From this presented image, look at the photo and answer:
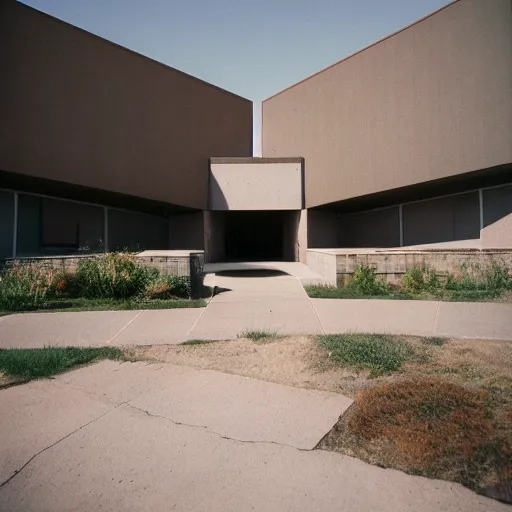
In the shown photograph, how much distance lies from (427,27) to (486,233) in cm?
794

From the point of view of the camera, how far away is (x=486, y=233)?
13.3m

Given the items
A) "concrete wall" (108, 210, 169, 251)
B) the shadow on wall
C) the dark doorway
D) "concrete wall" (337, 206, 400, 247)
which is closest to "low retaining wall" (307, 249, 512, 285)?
the shadow on wall

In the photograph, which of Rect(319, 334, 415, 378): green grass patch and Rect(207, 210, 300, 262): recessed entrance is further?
Rect(207, 210, 300, 262): recessed entrance

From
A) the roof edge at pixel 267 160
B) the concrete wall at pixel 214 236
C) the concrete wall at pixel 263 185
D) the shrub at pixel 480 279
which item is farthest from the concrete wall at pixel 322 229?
the shrub at pixel 480 279

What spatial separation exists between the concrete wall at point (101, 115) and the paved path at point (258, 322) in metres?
8.61

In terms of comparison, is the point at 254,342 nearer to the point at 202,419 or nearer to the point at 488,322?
the point at 202,419

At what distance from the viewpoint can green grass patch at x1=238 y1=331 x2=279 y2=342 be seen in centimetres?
489

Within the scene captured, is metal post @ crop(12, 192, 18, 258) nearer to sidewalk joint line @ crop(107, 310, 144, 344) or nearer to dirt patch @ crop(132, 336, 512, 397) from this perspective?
sidewalk joint line @ crop(107, 310, 144, 344)

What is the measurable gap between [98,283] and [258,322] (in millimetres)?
4494

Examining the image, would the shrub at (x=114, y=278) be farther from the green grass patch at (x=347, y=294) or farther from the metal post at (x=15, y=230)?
the metal post at (x=15, y=230)

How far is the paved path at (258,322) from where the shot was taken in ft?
16.6

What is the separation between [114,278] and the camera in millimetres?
8203

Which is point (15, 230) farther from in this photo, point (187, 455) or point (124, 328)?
point (187, 455)

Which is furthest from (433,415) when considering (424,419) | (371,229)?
(371,229)
